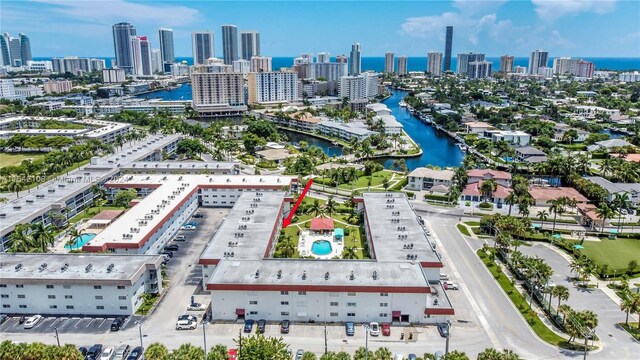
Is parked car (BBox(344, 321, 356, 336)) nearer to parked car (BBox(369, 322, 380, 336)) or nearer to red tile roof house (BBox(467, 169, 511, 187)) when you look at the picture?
parked car (BBox(369, 322, 380, 336))

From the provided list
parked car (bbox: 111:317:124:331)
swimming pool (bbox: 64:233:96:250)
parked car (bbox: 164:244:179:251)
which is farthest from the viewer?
parked car (bbox: 164:244:179:251)

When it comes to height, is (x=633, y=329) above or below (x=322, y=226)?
below

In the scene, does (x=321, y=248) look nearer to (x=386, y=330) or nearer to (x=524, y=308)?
(x=386, y=330)

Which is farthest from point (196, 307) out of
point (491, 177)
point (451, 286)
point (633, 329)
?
point (491, 177)

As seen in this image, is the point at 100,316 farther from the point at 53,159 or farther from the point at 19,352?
the point at 53,159

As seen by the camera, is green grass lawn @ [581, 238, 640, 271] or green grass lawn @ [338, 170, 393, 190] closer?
green grass lawn @ [581, 238, 640, 271]

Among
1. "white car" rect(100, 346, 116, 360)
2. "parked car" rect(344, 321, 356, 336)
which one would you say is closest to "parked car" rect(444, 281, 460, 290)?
"parked car" rect(344, 321, 356, 336)
